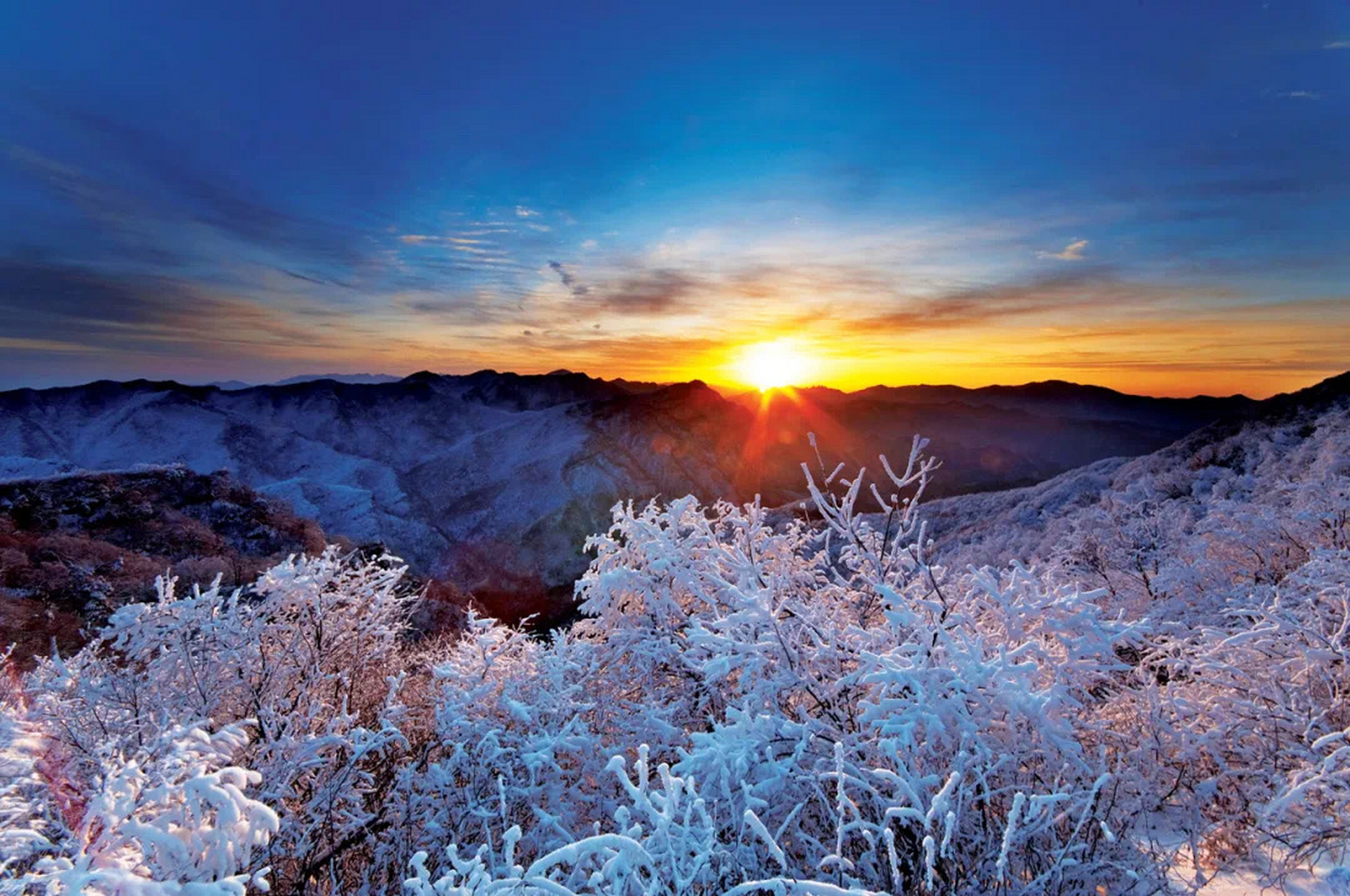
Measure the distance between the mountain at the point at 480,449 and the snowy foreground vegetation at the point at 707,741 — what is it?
52.2 metres

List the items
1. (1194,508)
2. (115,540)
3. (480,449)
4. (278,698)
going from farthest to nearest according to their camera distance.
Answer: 1. (480,449)
2. (115,540)
3. (1194,508)
4. (278,698)

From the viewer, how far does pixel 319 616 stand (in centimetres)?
711

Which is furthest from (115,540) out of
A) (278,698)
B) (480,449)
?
(480,449)

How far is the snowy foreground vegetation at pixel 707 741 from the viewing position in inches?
121

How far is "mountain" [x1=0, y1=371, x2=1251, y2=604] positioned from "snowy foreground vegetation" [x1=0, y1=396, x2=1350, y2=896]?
5219 cm

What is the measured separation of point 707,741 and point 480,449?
333ft

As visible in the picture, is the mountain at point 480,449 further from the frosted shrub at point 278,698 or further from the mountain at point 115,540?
the frosted shrub at point 278,698

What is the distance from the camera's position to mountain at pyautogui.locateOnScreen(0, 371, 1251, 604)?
7556 cm

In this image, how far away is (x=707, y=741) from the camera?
13.1ft

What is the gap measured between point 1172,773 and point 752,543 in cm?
410

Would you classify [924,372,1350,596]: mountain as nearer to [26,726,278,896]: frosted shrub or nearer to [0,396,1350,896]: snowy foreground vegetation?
[0,396,1350,896]: snowy foreground vegetation

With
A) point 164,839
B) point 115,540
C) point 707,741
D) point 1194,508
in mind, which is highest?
point 164,839

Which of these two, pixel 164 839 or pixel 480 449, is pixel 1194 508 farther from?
pixel 480 449

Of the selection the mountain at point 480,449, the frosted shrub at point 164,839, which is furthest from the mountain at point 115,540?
the frosted shrub at point 164,839
